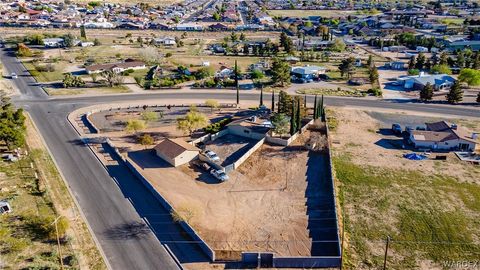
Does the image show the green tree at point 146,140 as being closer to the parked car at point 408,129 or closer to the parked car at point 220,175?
the parked car at point 220,175

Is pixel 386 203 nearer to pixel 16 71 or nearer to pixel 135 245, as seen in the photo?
pixel 135 245

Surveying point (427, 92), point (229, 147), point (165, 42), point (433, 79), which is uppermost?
point (165, 42)

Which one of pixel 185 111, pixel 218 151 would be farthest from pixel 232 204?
pixel 185 111

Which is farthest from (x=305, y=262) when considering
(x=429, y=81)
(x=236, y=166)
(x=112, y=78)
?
(x=112, y=78)

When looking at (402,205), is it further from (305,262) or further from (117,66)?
(117,66)

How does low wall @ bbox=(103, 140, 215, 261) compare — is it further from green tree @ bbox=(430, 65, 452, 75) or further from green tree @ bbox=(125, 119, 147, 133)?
green tree @ bbox=(430, 65, 452, 75)
